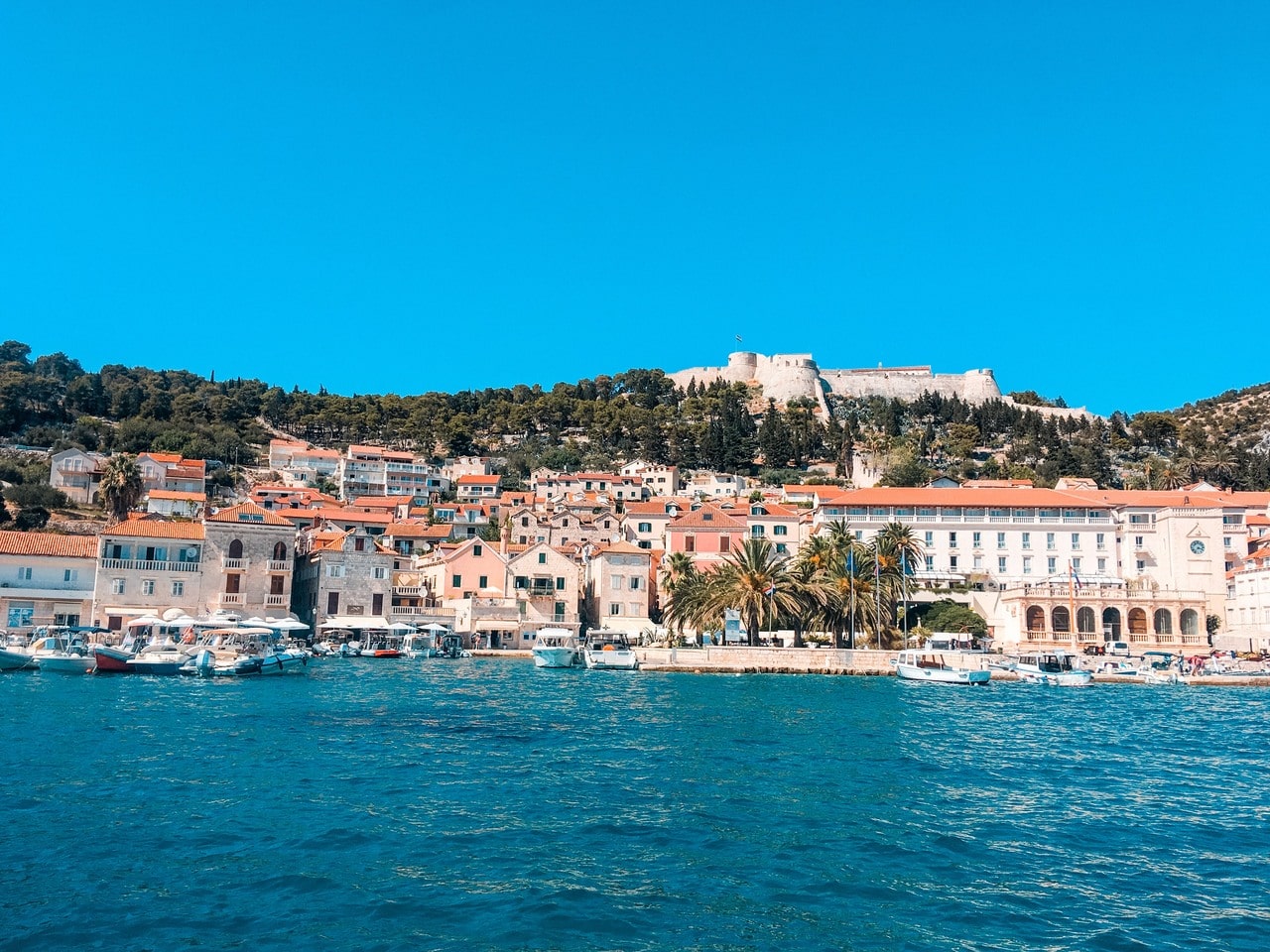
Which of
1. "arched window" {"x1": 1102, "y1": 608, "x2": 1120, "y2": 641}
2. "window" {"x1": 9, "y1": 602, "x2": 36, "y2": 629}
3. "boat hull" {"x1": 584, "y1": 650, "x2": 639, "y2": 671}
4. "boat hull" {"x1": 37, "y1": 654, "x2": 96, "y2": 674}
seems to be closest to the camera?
"boat hull" {"x1": 37, "y1": 654, "x2": 96, "y2": 674}

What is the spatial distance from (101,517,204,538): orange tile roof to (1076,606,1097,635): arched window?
171ft

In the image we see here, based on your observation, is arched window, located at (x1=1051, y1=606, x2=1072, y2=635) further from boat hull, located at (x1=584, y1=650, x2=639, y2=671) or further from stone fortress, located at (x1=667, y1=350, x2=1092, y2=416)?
stone fortress, located at (x1=667, y1=350, x2=1092, y2=416)

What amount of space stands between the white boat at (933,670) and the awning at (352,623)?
29.6m

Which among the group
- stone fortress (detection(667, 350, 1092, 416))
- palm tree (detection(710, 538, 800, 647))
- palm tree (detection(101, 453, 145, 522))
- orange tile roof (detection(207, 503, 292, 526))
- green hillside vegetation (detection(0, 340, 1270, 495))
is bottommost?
palm tree (detection(710, 538, 800, 647))

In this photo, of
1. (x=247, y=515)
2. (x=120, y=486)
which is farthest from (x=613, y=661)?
(x=120, y=486)

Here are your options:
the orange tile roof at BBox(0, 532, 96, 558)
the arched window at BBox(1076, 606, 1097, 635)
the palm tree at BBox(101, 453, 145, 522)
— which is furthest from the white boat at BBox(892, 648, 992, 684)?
the palm tree at BBox(101, 453, 145, 522)

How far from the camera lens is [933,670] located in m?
50.2

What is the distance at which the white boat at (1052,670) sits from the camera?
5081 centimetres

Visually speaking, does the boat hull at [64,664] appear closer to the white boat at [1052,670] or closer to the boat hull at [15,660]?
the boat hull at [15,660]

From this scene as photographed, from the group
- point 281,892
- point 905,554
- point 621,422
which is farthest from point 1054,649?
point 621,422

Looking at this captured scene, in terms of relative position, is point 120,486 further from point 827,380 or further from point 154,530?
point 827,380

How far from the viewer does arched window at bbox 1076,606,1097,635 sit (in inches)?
2477

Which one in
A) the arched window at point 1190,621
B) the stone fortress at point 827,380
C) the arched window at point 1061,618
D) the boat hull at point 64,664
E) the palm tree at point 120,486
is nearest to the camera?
the boat hull at point 64,664

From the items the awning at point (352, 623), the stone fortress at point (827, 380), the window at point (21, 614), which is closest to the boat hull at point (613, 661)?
the awning at point (352, 623)
